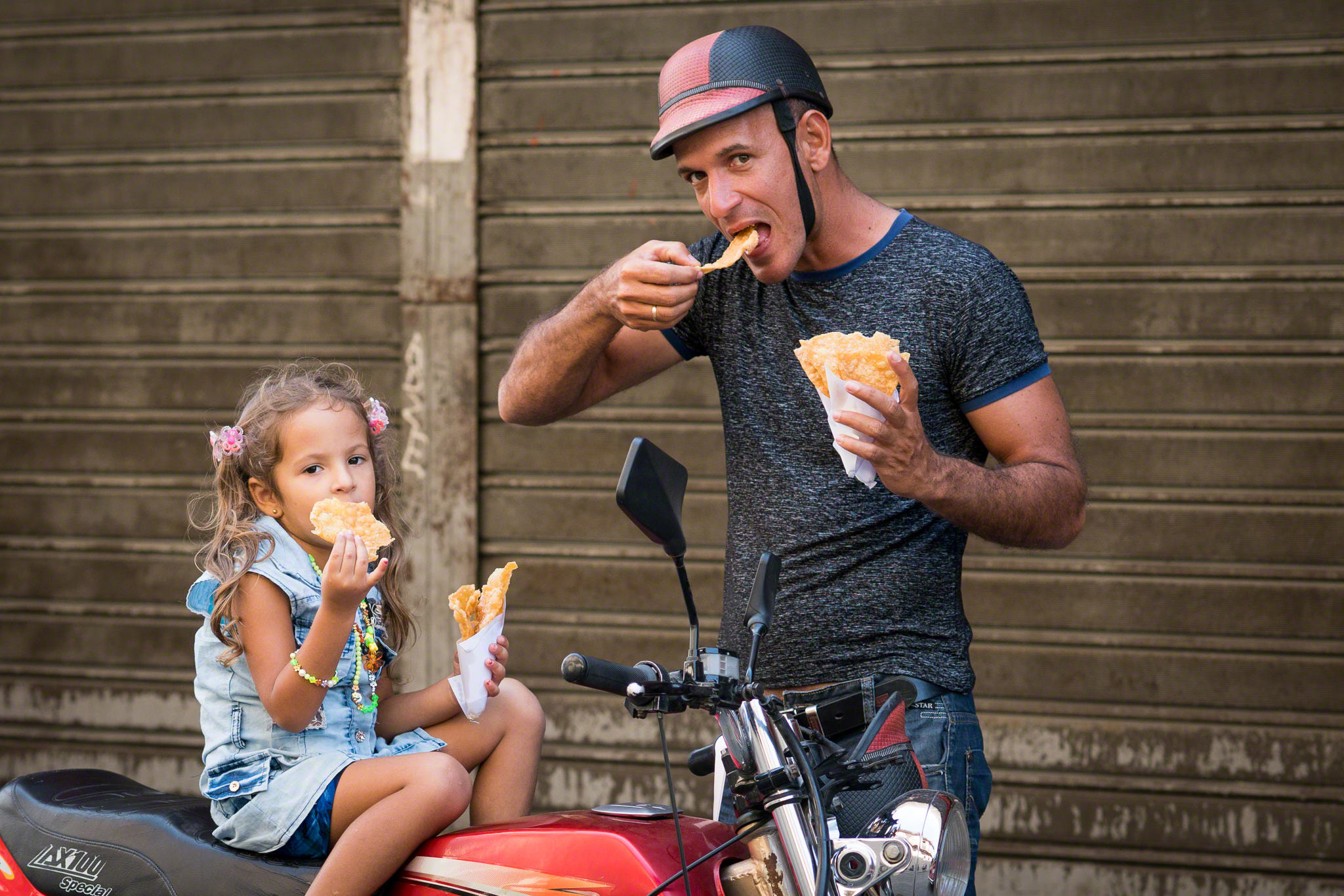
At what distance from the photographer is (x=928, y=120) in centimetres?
529

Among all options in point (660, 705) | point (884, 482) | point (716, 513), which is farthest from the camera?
point (716, 513)

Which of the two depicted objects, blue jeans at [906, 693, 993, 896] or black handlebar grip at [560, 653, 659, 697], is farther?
blue jeans at [906, 693, 993, 896]

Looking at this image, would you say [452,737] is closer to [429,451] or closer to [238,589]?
[238,589]

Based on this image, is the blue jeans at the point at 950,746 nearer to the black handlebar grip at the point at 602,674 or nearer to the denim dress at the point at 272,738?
the black handlebar grip at the point at 602,674

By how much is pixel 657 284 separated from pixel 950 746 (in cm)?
104

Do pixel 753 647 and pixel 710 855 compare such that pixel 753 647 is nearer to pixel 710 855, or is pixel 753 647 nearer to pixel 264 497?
pixel 710 855

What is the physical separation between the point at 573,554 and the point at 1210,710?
110 inches

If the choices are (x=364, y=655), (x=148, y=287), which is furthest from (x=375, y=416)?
(x=148, y=287)

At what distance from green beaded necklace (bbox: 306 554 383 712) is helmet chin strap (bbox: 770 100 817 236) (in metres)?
1.27

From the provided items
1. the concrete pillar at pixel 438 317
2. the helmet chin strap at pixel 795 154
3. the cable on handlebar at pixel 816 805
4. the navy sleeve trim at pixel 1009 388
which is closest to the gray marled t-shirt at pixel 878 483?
the navy sleeve trim at pixel 1009 388

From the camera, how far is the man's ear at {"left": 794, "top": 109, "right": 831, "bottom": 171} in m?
2.53

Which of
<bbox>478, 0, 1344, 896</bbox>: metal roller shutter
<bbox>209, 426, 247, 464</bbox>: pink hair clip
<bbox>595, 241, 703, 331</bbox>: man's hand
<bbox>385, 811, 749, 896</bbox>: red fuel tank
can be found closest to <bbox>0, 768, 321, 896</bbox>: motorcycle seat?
<bbox>385, 811, 749, 896</bbox>: red fuel tank

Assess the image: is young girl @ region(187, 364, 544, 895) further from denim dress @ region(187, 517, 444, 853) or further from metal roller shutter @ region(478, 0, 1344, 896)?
metal roller shutter @ region(478, 0, 1344, 896)

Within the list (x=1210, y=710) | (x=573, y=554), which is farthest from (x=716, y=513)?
(x=1210, y=710)
